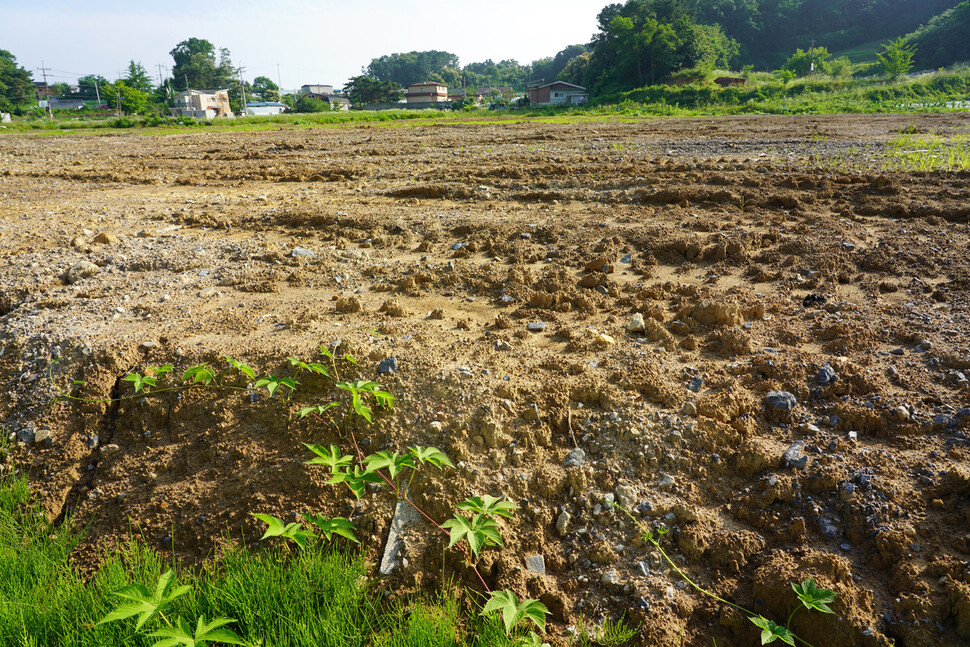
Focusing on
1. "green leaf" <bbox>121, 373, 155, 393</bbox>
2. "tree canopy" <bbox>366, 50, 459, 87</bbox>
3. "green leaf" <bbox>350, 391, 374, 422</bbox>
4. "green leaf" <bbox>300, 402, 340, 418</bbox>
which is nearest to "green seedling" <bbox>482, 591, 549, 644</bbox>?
"green leaf" <bbox>350, 391, 374, 422</bbox>

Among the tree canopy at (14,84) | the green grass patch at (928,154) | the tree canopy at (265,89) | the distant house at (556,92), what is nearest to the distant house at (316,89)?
the tree canopy at (265,89)

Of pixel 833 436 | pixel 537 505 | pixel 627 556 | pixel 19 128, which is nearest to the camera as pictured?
pixel 627 556

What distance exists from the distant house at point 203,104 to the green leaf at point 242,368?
243ft

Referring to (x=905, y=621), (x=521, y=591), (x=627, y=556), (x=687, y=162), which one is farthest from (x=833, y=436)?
(x=687, y=162)

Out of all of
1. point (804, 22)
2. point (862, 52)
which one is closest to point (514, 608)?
point (862, 52)

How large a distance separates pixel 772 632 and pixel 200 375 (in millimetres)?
2915

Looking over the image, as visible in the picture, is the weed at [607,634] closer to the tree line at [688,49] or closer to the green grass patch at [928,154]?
the green grass patch at [928,154]

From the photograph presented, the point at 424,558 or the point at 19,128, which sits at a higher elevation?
the point at 19,128

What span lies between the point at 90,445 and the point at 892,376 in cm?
449

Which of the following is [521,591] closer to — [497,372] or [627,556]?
[627,556]

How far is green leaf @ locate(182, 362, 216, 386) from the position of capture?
2998mm

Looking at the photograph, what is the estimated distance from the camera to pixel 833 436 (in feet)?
8.90

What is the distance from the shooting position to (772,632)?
6.49ft

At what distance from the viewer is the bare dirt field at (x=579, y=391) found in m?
2.29
